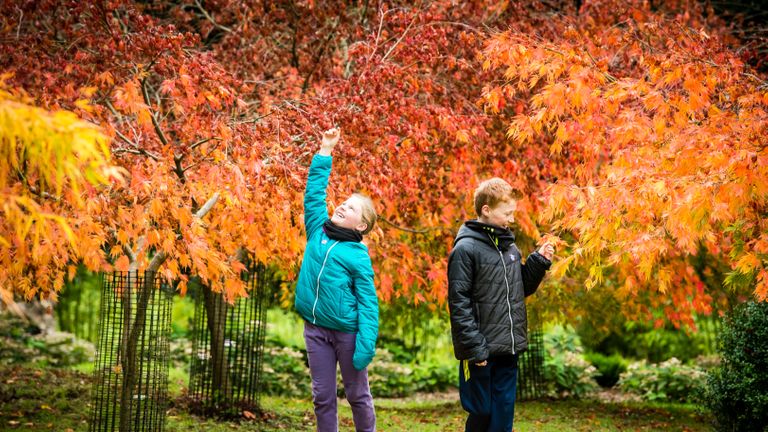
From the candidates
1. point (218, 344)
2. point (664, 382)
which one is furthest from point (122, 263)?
point (664, 382)

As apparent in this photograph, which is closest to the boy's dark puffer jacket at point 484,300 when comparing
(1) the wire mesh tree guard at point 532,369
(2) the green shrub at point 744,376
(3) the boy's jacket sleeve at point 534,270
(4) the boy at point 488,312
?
(4) the boy at point 488,312

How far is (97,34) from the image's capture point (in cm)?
551

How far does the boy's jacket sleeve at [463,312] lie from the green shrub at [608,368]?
9.44 m

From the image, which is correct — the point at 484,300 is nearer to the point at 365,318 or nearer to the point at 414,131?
the point at 365,318

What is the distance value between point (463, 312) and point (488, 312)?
16cm

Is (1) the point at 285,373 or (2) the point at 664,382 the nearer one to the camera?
(1) the point at 285,373

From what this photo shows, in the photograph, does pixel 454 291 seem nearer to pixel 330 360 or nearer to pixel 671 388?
pixel 330 360

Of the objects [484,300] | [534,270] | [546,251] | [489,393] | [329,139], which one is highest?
[329,139]

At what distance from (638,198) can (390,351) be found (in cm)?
909

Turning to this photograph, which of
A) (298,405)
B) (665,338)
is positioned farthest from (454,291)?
(665,338)

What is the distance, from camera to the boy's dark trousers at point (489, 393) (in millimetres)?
4012

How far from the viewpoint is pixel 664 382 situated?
1144 cm

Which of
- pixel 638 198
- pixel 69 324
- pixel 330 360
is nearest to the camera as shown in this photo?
pixel 330 360

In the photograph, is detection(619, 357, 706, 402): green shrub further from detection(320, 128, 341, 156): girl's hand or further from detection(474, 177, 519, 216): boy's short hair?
detection(320, 128, 341, 156): girl's hand
